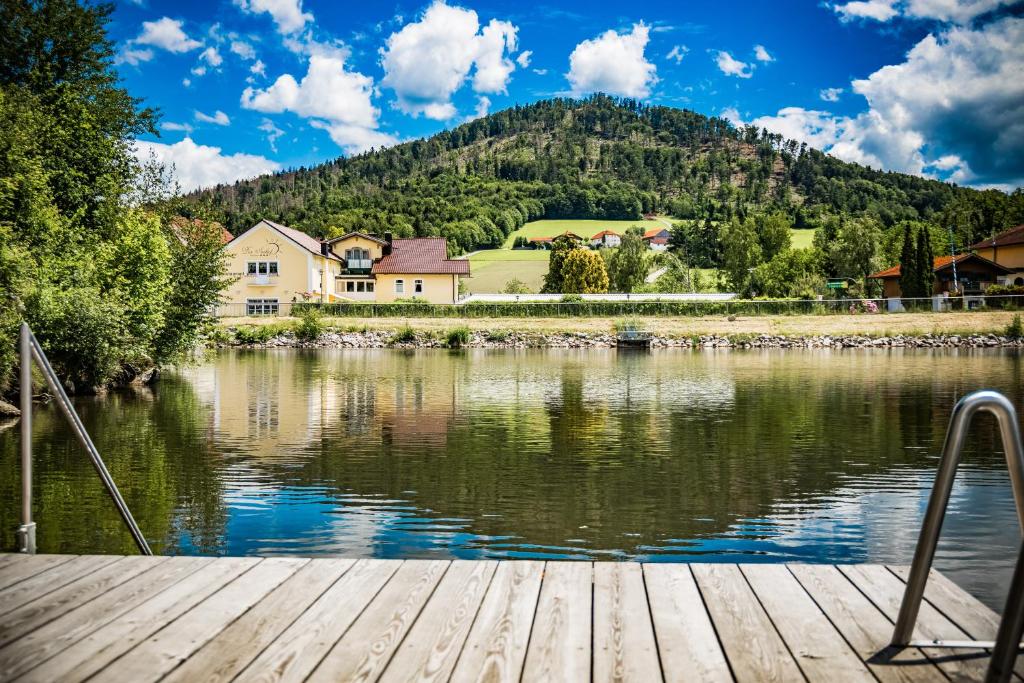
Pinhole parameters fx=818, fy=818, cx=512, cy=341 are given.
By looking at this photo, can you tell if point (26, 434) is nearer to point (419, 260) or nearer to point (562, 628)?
point (562, 628)

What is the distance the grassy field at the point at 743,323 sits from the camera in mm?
52938

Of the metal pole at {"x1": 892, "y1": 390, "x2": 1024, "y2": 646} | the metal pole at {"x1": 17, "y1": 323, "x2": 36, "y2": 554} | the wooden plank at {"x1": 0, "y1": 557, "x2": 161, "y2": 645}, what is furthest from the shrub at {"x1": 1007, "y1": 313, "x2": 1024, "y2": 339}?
the metal pole at {"x1": 17, "y1": 323, "x2": 36, "y2": 554}

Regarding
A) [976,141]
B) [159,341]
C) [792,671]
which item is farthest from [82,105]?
[976,141]

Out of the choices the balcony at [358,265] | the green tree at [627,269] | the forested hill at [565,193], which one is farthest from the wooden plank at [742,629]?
the forested hill at [565,193]

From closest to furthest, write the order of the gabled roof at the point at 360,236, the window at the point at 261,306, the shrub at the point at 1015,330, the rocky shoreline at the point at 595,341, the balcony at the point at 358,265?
1. the shrub at the point at 1015,330
2. the rocky shoreline at the point at 595,341
3. the window at the point at 261,306
4. the balcony at the point at 358,265
5. the gabled roof at the point at 360,236

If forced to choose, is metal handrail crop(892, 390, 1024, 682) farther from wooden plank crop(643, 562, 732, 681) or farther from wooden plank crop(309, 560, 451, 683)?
wooden plank crop(309, 560, 451, 683)

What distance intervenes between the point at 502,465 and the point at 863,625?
894 centimetres

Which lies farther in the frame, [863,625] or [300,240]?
[300,240]

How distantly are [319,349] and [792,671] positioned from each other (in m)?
49.0

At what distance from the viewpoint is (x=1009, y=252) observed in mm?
70500

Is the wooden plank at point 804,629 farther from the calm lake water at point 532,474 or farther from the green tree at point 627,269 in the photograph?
the green tree at point 627,269

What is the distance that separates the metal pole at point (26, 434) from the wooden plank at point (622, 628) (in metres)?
3.65

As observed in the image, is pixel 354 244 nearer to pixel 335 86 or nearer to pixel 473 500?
pixel 335 86

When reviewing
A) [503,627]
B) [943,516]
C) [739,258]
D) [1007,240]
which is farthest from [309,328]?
[1007,240]
